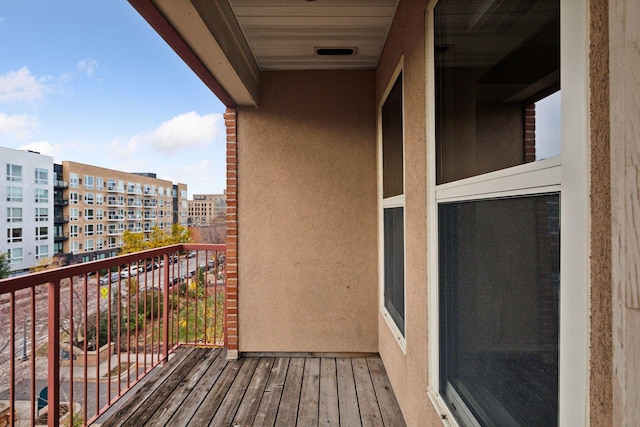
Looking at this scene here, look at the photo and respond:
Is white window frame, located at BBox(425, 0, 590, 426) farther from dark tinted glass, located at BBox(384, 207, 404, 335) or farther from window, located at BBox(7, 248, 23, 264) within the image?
window, located at BBox(7, 248, 23, 264)

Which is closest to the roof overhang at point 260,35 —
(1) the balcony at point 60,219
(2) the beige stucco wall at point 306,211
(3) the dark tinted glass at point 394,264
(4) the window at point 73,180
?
(2) the beige stucco wall at point 306,211

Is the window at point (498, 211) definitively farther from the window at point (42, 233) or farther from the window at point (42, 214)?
the window at point (42, 214)

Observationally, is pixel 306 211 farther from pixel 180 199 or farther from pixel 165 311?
pixel 180 199

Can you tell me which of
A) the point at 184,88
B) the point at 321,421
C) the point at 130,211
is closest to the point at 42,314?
the point at 321,421

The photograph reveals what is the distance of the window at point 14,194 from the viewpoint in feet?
12.0

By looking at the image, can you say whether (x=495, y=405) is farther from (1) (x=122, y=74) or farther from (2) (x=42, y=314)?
(1) (x=122, y=74)

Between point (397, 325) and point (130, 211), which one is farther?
point (130, 211)

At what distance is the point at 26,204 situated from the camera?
405cm

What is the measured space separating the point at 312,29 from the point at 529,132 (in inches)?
79.2

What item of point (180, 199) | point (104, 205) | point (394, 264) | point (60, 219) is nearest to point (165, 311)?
point (394, 264)

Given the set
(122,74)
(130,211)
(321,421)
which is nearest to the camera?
(321,421)

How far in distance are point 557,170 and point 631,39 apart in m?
0.28

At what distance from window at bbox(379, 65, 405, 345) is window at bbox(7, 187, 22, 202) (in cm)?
404

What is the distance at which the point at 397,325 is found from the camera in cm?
234
